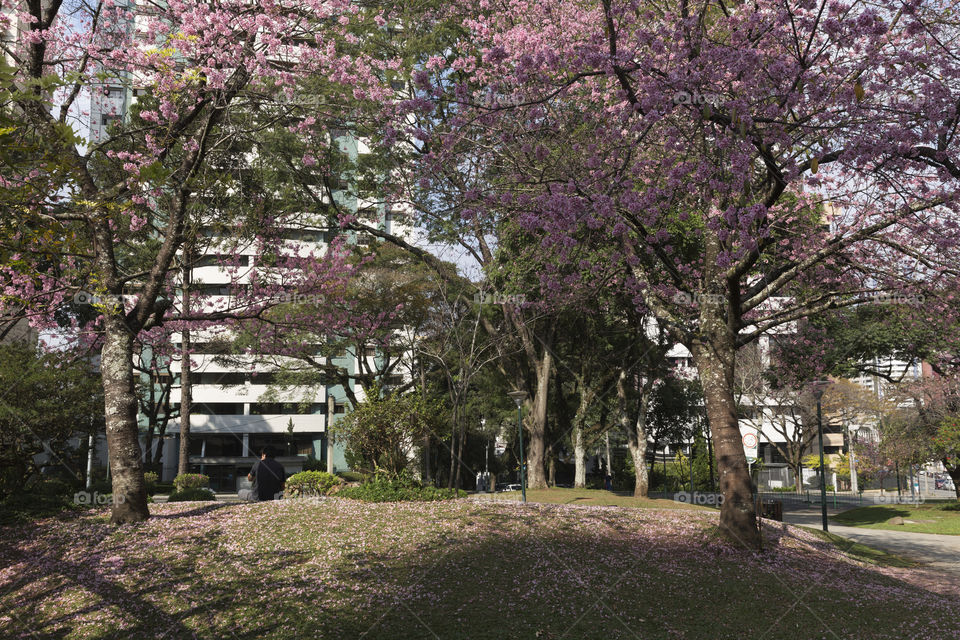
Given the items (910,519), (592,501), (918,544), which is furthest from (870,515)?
(592,501)

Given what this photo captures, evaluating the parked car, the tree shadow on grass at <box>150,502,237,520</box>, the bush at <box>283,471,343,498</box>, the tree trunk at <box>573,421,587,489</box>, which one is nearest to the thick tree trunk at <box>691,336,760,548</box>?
the tree shadow on grass at <box>150,502,237,520</box>

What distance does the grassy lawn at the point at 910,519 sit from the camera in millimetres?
23672

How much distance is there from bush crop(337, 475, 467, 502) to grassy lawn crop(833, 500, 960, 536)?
1855cm

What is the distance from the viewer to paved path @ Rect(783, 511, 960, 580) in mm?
15309

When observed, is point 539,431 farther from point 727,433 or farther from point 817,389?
point 727,433

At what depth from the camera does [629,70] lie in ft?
26.6

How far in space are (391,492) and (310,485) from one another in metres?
5.13

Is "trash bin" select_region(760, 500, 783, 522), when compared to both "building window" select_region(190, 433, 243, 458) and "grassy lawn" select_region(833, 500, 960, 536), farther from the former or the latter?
"building window" select_region(190, 433, 243, 458)

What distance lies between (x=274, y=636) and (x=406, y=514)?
18.6 feet

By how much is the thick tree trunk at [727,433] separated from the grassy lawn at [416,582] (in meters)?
0.69

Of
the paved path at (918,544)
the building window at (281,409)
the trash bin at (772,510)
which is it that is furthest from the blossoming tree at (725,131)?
the building window at (281,409)

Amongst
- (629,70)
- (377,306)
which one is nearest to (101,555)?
(629,70)

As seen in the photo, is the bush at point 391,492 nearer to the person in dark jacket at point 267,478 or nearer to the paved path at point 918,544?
the person in dark jacket at point 267,478

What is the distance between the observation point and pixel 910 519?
2689cm
